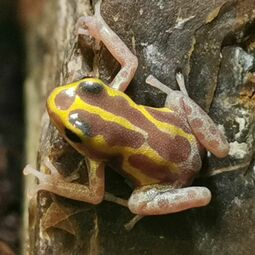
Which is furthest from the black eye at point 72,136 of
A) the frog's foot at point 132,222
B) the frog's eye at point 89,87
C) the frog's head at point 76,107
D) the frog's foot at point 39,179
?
the frog's foot at point 132,222

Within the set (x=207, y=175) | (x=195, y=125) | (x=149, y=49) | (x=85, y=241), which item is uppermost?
(x=149, y=49)

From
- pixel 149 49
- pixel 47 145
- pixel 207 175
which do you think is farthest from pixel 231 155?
pixel 47 145

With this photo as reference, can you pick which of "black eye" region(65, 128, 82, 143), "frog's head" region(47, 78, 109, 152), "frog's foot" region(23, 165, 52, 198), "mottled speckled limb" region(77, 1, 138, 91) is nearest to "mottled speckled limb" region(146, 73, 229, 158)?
"mottled speckled limb" region(77, 1, 138, 91)

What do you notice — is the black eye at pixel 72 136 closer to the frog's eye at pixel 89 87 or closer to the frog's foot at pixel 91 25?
the frog's eye at pixel 89 87

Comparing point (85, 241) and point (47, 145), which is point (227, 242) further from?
point (47, 145)

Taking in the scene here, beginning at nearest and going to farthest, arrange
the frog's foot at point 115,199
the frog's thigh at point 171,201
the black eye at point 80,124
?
1. the black eye at point 80,124
2. the frog's thigh at point 171,201
3. the frog's foot at point 115,199

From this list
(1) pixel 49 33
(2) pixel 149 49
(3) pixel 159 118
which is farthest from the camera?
(1) pixel 49 33
